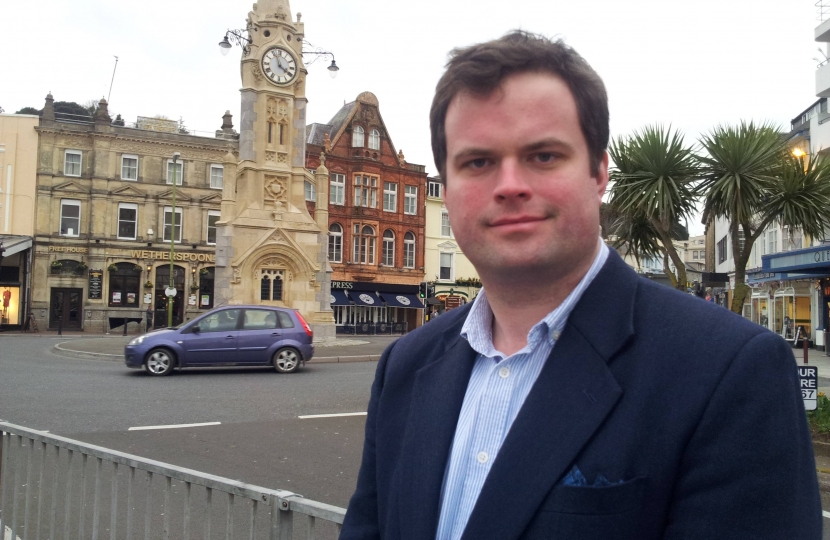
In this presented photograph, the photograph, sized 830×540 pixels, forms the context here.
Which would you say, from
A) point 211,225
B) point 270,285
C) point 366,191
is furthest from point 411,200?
point 270,285

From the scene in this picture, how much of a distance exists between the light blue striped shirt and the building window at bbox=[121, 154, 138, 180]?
142 feet

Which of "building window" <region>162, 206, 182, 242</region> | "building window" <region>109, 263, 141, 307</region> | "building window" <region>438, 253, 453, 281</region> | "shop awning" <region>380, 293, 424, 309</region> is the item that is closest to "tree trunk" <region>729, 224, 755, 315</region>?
"shop awning" <region>380, 293, 424, 309</region>

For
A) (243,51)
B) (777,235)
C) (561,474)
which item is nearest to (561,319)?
(561,474)

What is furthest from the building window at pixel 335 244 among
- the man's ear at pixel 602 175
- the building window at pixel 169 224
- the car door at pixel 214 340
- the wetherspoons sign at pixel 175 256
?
the man's ear at pixel 602 175

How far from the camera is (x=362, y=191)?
44.5 m

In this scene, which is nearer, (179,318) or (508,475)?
(508,475)

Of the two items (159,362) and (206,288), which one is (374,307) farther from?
(159,362)

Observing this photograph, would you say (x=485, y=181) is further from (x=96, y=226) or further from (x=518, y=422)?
(x=96, y=226)

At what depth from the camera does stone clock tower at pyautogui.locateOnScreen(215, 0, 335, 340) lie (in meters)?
24.5

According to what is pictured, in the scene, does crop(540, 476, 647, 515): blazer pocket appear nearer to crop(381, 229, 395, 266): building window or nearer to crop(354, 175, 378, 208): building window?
crop(354, 175, 378, 208): building window

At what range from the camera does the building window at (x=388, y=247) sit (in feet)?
149

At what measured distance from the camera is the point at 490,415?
1.59 m

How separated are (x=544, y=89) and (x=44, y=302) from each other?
42.0 meters

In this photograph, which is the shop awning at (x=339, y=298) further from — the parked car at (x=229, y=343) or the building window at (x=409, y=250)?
the parked car at (x=229, y=343)
